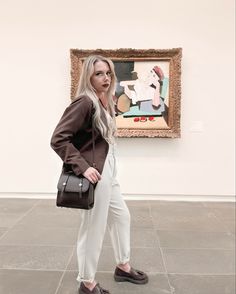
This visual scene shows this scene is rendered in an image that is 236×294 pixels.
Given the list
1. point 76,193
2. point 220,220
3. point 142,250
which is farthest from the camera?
point 220,220

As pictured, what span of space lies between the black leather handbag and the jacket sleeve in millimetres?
59

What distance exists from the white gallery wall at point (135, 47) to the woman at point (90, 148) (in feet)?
9.10

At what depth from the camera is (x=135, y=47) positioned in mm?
4898

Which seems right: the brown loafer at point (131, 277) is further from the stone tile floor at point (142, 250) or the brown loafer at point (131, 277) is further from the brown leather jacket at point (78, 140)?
the brown leather jacket at point (78, 140)

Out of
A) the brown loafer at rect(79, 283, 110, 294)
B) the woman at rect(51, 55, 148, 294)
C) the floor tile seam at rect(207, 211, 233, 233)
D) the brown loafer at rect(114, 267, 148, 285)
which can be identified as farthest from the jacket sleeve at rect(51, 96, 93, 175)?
the floor tile seam at rect(207, 211, 233, 233)

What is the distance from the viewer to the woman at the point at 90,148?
2.03m

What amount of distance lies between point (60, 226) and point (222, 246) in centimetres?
176

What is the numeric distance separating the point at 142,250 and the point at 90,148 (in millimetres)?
1509

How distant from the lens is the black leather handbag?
1.97m

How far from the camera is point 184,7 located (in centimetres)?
483

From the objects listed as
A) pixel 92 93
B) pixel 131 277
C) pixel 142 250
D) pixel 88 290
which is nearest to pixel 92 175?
pixel 92 93

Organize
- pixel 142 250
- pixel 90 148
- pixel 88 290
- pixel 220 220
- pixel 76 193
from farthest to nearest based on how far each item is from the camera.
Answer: pixel 220 220
pixel 142 250
pixel 88 290
pixel 90 148
pixel 76 193

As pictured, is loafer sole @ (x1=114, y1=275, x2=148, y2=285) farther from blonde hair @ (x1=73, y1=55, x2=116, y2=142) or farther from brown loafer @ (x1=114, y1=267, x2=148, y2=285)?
blonde hair @ (x1=73, y1=55, x2=116, y2=142)

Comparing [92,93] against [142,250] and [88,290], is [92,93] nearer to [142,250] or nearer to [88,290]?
[88,290]
